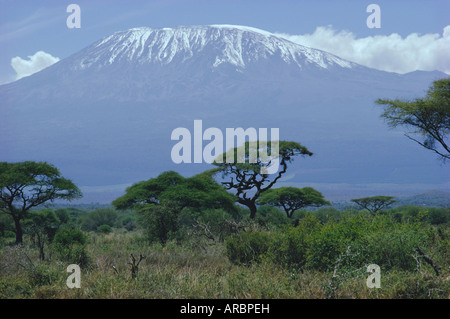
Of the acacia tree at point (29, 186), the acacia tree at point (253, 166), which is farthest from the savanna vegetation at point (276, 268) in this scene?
the acacia tree at point (253, 166)

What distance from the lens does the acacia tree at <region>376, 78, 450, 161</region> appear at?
26.1 m

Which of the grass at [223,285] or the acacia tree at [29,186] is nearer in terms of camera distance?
the grass at [223,285]

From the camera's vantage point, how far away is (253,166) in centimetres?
3575

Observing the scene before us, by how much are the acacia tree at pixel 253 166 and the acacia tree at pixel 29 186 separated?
11.5 m

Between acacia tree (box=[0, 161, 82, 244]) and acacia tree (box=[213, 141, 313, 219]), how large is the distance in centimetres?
1147

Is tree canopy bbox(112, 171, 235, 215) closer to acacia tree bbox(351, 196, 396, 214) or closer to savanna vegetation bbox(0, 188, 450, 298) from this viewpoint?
savanna vegetation bbox(0, 188, 450, 298)

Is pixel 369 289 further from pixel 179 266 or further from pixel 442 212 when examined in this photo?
pixel 442 212

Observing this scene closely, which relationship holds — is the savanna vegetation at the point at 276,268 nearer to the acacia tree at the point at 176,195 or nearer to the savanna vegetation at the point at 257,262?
the savanna vegetation at the point at 257,262

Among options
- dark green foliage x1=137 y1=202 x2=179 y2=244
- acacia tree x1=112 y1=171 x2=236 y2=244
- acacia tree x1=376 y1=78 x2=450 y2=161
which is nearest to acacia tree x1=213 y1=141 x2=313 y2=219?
acacia tree x1=112 y1=171 x2=236 y2=244

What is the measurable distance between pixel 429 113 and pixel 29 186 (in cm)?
2325

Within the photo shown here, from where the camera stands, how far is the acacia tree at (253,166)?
3555 cm

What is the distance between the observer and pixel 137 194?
29453 millimetres

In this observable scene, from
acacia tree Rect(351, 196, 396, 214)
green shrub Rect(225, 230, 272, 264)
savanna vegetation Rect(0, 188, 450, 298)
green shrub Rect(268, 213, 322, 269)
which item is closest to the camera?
savanna vegetation Rect(0, 188, 450, 298)
